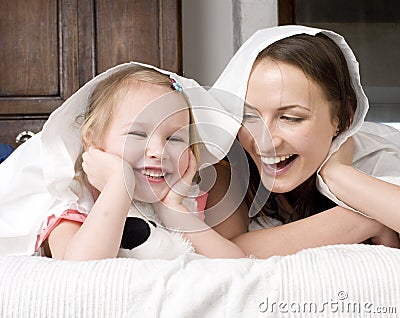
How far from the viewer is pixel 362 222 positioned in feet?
3.37

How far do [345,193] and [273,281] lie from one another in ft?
1.21

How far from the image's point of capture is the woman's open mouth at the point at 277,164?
3.43 feet

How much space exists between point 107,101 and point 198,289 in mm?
449

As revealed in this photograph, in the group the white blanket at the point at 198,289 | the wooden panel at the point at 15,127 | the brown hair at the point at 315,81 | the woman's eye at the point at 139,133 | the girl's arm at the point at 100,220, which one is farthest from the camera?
the wooden panel at the point at 15,127

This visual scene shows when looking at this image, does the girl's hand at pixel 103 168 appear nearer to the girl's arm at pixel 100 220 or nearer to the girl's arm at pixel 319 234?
the girl's arm at pixel 100 220

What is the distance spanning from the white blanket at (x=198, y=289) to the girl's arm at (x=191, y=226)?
27 centimetres

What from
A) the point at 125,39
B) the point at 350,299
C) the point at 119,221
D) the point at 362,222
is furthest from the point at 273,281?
the point at 125,39

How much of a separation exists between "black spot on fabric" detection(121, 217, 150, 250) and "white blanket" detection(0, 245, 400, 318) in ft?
0.82

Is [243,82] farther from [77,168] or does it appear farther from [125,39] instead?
[125,39]

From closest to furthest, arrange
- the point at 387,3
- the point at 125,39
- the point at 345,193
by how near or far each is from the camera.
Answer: the point at 345,193, the point at 125,39, the point at 387,3

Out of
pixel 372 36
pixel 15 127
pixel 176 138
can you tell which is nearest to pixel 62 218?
pixel 176 138

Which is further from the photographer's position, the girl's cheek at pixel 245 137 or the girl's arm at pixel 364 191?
the girl's cheek at pixel 245 137

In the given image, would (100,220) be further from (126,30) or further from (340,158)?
(126,30)

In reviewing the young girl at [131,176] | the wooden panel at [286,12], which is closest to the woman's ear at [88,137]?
the young girl at [131,176]
